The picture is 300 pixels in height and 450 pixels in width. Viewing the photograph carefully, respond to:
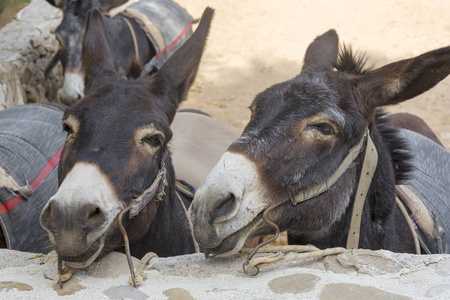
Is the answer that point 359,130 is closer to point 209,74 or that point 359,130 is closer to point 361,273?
point 361,273

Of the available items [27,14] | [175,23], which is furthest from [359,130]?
[27,14]

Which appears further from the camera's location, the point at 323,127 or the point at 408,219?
the point at 408,219

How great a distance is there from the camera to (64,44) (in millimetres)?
5434

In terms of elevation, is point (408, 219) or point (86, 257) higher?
point (408, 219)

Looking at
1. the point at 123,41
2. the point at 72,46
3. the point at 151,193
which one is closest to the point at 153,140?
the point at 151,193

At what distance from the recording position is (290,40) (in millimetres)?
9555

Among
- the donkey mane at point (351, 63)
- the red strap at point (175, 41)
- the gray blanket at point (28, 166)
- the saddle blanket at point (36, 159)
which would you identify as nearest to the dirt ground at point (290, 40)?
the red strap at point (175, 41)

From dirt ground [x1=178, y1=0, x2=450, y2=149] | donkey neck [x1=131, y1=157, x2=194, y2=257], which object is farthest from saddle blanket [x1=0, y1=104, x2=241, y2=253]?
dirt ground [x1=178, y1=0, x2=450, y2=149]

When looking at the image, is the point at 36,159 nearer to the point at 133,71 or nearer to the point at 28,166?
the point at 28,166

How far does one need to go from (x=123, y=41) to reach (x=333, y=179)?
14.0 ft

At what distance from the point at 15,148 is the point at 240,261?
1988 mm

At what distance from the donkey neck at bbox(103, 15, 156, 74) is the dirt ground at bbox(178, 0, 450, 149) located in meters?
1.49

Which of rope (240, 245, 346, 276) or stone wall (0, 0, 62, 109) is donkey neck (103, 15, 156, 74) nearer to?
stone wall (0, 0, 62, 109)

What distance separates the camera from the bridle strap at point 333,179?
6.83 ft
